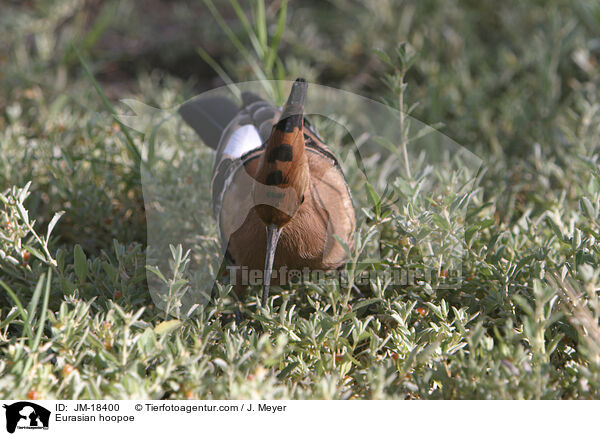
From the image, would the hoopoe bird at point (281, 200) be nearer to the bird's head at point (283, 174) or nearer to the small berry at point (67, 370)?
the bird's head at point (283, 174)

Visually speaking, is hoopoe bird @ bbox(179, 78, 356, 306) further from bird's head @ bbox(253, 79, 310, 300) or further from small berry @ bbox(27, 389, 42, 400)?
small berry @ bbox(27, 389, 42, 400)

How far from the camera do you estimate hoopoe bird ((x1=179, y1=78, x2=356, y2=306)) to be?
2131 millimetres

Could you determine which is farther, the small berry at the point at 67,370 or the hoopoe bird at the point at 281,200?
the hoopoe bird at the point at 281,200

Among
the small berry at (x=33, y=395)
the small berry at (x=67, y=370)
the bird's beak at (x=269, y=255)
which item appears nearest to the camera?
the small berry at (x=33, y=395)

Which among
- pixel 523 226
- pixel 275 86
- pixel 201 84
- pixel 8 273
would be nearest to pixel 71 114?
pixel 201 84

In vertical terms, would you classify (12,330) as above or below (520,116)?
below

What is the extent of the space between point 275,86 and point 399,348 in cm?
178

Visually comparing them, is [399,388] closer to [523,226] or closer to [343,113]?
[523,226]

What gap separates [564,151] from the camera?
339 cm

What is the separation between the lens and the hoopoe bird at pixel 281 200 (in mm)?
2131

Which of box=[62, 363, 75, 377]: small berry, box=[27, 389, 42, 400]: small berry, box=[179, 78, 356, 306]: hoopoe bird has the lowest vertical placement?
box=[27, 389, 42, 400]: small berry

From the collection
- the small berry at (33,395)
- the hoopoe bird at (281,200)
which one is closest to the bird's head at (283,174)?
the hoopoe bird at (281,200)

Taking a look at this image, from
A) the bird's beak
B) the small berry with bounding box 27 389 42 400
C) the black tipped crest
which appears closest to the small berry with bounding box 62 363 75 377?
the small berry with bounding box 27 389 42 400

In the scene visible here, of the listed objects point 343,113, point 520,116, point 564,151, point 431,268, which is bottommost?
point 431,268
